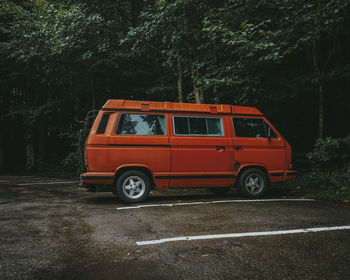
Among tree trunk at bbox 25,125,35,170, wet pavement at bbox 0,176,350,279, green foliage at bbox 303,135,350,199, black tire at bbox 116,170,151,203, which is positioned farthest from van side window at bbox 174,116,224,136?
tree trunk at bbox 25,125,35,170

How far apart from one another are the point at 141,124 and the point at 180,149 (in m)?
1.06

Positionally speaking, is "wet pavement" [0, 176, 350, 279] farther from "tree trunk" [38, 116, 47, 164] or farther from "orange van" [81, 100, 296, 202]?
"tree trunk" [38, 116, 47, 164]

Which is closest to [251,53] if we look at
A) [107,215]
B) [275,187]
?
[275,187]

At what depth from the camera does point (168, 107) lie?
7957 millimetres

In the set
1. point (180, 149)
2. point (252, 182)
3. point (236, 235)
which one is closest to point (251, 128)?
point (252, 182)

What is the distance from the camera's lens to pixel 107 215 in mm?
6125

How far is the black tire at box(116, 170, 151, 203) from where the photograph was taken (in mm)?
7402

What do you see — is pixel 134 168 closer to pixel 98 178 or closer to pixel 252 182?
pixel 98 178

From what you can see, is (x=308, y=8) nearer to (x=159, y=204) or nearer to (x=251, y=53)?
(x=251, y=53)

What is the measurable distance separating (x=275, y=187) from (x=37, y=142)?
859 inches

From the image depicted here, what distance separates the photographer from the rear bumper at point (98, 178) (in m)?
7.18

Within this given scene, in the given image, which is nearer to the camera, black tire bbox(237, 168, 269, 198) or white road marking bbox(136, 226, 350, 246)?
white road marking bbox(136, 226, 350, 246)

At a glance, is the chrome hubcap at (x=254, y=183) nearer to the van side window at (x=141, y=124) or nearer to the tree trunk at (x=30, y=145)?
the van side window at (x=141, y=124)

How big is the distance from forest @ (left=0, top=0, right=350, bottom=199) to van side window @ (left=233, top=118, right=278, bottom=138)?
1.72 meters
